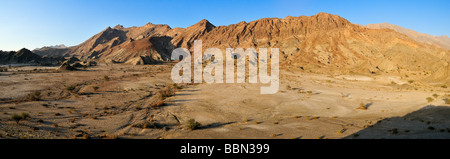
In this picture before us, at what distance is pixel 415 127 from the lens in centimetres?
1155

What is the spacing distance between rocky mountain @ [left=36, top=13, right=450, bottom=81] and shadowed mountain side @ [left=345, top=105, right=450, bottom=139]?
832 inches

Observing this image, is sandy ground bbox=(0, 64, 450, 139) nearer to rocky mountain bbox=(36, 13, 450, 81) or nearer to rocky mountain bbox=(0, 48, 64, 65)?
rocky mountain bbox=(36, 13, 450, 81)

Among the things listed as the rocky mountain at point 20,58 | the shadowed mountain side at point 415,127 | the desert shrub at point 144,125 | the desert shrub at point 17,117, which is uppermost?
the rocky mountain at point 20,58

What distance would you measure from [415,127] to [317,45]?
61.5m

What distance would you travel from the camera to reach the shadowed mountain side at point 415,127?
9.80m

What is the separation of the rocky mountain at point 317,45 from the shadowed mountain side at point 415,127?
21.1m

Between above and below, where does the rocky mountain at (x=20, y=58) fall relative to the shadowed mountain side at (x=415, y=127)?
above

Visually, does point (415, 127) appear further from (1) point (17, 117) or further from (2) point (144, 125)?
(1) point (17, 117)

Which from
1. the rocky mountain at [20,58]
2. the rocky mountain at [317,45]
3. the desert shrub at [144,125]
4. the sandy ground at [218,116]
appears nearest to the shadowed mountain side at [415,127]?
the sandy ground at [218,116]

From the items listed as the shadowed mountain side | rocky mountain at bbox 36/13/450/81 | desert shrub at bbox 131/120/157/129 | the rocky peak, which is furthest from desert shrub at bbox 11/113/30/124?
the rocky peak

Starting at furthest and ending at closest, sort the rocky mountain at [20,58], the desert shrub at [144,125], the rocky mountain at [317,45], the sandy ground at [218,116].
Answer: the rocky mountain at [20,58] < the rocky mountain at [317,45] < the desert shrub at [144,125] < the sandy ground at [218,116]

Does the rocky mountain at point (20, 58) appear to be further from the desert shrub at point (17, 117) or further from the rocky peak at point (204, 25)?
the rocky peak at point (204, 25)
